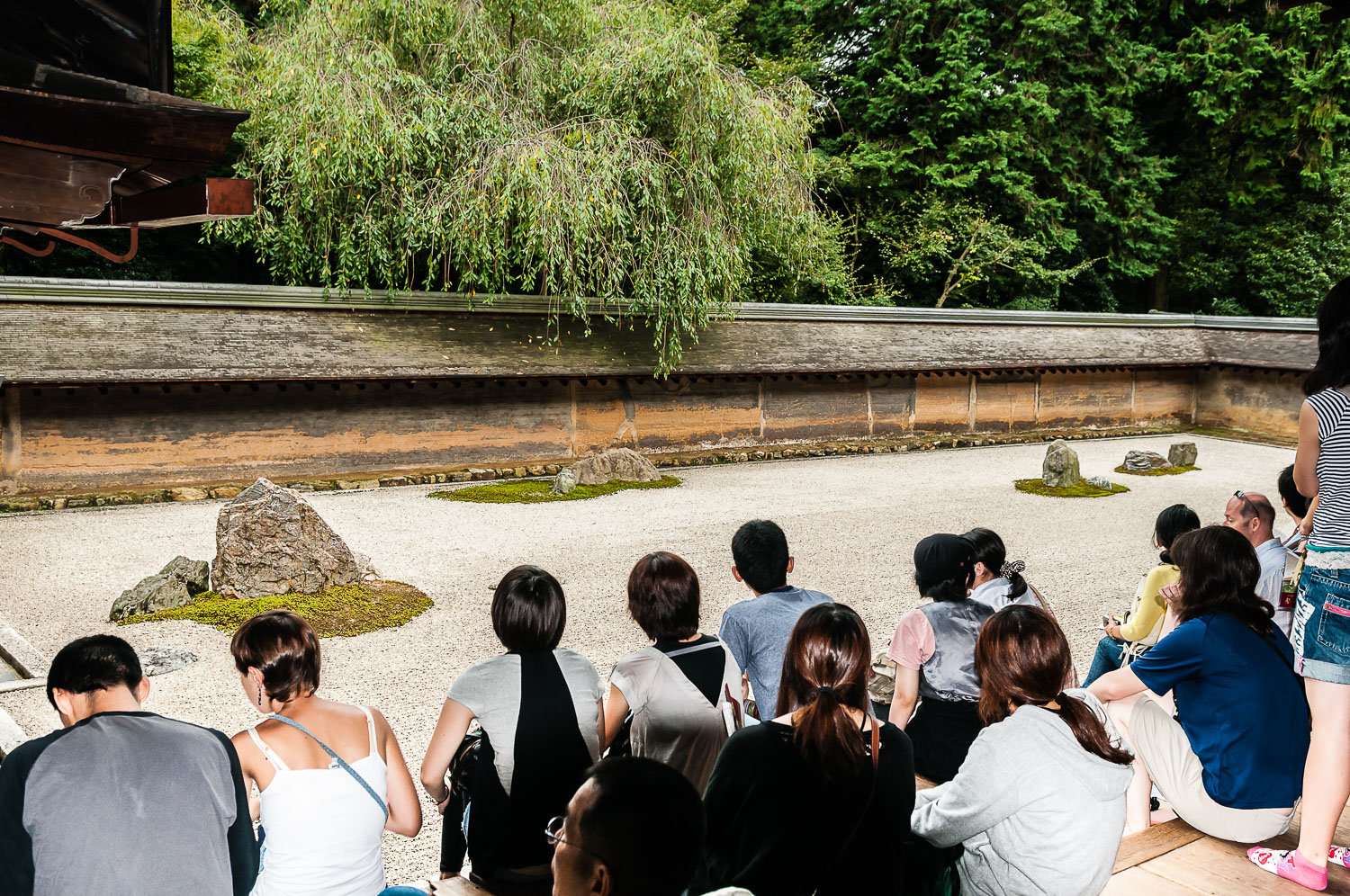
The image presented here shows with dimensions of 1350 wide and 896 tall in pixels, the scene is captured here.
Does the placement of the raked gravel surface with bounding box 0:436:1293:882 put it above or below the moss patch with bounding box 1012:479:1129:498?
below

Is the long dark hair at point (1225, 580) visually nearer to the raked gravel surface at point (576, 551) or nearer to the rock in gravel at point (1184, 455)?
the raked gravel surface at point (576, 551)

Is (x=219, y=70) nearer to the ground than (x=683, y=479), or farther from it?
farther from it

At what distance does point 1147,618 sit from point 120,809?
384cm

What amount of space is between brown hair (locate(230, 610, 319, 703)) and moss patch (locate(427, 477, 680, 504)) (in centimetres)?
870

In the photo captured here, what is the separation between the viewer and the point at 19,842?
72.9 inches

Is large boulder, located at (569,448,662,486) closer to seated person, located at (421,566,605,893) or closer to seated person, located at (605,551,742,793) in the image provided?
seated person, located at (605,551,742,793)

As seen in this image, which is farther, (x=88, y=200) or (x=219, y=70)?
(x=219, y=70)

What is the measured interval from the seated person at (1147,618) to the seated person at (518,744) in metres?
2.59

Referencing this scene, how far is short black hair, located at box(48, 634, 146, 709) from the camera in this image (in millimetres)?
2066

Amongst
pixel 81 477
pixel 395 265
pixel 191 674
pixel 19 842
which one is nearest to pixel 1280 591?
pixel 19 842

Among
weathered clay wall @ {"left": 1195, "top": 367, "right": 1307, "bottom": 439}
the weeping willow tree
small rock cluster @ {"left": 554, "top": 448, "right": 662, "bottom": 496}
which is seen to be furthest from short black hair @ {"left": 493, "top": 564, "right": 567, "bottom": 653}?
weathered clay wall @ {"left": 1195, "top": 367, "right": 1307, "bottom": 439}

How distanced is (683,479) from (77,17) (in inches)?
405

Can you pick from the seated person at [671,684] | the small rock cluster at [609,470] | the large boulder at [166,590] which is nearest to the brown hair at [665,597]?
the seated person at [671,684]

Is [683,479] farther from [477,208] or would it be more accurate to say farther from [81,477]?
[81,477]
